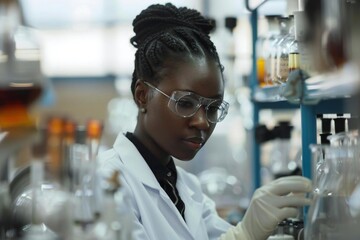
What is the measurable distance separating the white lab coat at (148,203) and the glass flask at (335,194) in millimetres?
550

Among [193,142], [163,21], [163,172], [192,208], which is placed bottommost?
[192,208]

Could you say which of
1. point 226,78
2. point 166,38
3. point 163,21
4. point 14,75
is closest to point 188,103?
point 166,38

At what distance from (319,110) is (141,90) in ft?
1.92

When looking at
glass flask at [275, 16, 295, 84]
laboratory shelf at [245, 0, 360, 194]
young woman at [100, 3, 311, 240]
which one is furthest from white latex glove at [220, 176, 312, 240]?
glass flask at [275, 16, 295, 84]

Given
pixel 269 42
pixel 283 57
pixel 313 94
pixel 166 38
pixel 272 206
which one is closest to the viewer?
pixel 313 94

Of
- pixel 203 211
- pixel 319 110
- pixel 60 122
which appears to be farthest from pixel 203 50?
pixel 60 122

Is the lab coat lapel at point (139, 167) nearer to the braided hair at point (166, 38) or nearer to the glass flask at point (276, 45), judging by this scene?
the braided hair at point (166, 38)

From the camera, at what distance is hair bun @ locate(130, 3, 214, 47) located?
2.16 m

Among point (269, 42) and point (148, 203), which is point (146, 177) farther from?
point (269, 42)

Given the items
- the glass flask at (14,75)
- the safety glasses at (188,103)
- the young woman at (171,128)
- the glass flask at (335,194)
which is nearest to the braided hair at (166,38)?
the young woman at (171,128)

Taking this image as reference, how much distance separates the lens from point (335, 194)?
1530mm

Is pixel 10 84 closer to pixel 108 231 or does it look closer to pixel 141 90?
pixel 108 231

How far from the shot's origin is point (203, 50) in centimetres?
208

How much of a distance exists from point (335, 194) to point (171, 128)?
630 mm
